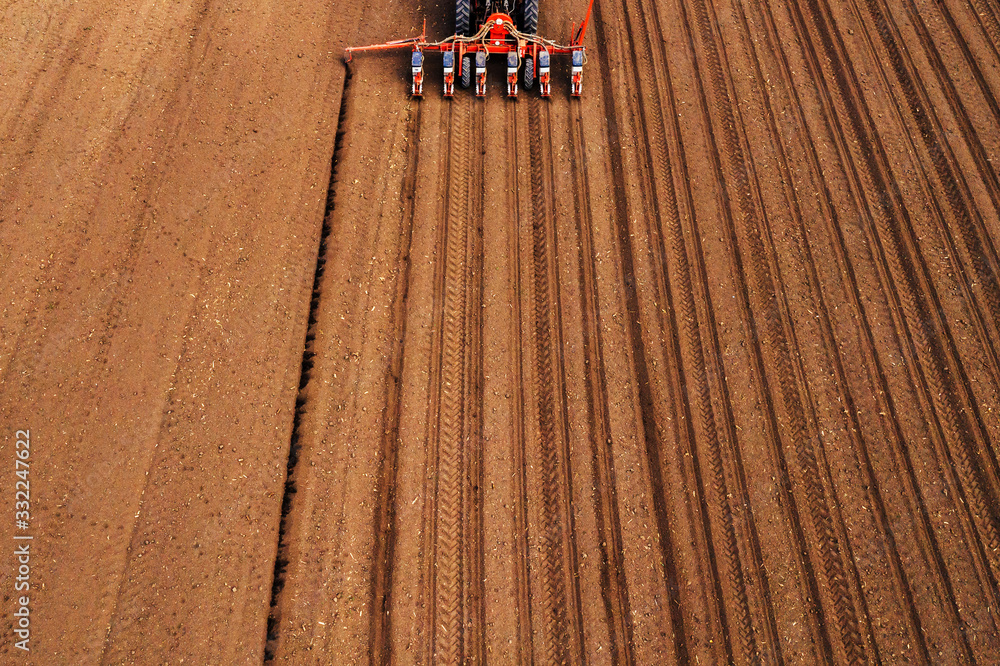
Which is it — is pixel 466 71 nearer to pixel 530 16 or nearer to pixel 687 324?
pixel 530 16

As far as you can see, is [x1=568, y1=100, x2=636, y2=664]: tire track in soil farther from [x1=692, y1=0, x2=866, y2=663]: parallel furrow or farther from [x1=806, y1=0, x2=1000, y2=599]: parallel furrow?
[x1=806, y1=0, x2=1000, y2=599]: parallel furrow

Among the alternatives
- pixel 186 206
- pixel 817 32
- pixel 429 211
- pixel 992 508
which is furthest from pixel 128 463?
pixel 817 32

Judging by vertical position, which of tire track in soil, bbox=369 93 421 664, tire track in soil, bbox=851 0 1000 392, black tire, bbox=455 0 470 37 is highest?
black tire, bbox=455 0 470 37

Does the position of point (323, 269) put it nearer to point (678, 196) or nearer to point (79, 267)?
point (79, 267)

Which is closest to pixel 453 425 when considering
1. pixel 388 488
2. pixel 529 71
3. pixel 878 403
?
pixel 388 488

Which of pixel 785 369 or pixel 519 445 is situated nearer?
pixel 519 445

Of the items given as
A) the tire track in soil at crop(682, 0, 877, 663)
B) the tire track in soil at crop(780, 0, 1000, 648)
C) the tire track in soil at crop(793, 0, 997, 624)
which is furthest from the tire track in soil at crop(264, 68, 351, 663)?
the tire track in soil at crop(793, 0, 997, 624)
